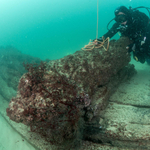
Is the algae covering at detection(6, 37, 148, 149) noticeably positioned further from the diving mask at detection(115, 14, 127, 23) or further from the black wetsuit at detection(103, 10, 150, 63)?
the diving mask at detection(115, 14, 127, 23)

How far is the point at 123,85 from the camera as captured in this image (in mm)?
4797

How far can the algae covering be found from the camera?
7.18ft

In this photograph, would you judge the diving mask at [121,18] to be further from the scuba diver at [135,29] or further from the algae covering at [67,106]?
the algae covering at [67,106]

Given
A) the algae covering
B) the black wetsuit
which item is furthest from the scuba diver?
the algae covering

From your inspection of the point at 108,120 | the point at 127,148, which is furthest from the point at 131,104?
the point at 127,148

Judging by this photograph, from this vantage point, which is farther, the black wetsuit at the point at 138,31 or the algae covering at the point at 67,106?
the black wetsuit at the point at 138,31

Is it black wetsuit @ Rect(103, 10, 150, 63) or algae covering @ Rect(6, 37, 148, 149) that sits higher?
black wetsuit @ Rect(103, 10, 150, 63)

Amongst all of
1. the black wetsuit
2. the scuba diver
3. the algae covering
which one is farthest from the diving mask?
the algae covering

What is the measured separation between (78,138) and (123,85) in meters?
3.35

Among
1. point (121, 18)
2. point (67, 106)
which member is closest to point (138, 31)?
point (121, 18)

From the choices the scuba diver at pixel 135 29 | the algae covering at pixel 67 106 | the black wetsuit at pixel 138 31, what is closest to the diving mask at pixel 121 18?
the scuba diver at pixel 135 29

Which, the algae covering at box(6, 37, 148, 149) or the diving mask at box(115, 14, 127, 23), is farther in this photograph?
the diving mask at box(115, 14, 127, 23)

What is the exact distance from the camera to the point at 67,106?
2303mm

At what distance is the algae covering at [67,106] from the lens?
86.2 inches
